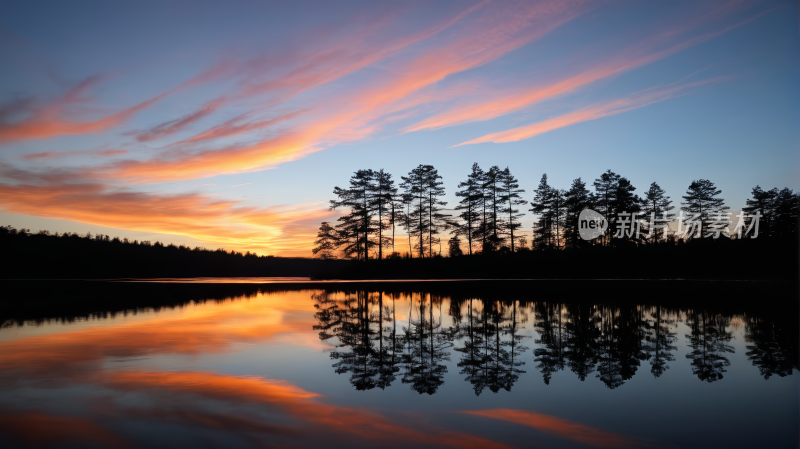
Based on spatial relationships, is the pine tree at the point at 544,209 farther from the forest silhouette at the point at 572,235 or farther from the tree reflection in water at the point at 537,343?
the tree reflection in water at the point at 537,343

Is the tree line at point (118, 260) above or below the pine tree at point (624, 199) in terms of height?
below

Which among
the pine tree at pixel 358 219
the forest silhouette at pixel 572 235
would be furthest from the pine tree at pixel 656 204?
the pine tree at pixel 358 219

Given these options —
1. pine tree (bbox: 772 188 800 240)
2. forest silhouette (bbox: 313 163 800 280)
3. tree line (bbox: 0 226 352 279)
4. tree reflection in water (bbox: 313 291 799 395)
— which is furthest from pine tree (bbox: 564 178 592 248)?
tree reflection in water (bbox: 313 291 799 395)

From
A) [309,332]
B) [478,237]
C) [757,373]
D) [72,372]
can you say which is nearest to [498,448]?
[757,373]

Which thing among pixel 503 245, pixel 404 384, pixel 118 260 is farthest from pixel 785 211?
pixel 118 260

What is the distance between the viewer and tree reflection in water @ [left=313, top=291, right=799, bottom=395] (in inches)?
327

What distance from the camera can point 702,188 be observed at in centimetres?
7650

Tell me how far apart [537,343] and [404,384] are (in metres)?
4.95

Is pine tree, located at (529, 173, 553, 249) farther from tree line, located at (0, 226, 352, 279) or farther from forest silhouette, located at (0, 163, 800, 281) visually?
tree line, located at (0, 226, 352, 279)

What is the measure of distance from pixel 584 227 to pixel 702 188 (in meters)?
27.3

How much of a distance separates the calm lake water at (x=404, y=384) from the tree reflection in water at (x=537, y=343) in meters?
0.07

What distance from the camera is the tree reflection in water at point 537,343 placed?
8297 millimetres

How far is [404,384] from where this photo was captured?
24.9ft

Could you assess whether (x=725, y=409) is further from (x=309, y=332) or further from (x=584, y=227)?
(x=584, y=227)
